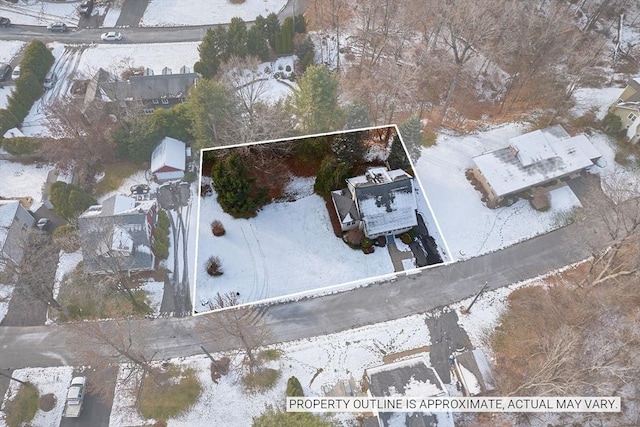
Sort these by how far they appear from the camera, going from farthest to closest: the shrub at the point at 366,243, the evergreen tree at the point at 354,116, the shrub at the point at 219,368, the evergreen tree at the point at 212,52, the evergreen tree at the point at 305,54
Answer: the evergreen tree at the point at 305,54 < the evergreen tree at the point at 212,52 < the evergreen tree at the point at 354,116 < the shrub at the point at 219,368 < the shrub at the point at 366,243

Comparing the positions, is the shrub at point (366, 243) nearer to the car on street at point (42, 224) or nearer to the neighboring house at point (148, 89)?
the car on street at point (42, 224)

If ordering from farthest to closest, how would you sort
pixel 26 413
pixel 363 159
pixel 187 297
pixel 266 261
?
pixel 187 297 < pixel 26 413 < pixel 266 261 < pixel 363 159

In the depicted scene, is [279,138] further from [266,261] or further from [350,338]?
[350,338]

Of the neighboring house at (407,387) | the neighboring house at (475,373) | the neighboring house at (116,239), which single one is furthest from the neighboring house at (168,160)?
the neighboring house at (475,373)

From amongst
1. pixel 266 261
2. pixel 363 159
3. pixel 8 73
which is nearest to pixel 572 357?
pixel 363 159

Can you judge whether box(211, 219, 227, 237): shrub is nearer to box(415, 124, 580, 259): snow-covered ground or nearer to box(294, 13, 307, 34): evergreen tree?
box(415, 124, 580, 259): snow-covered ground
